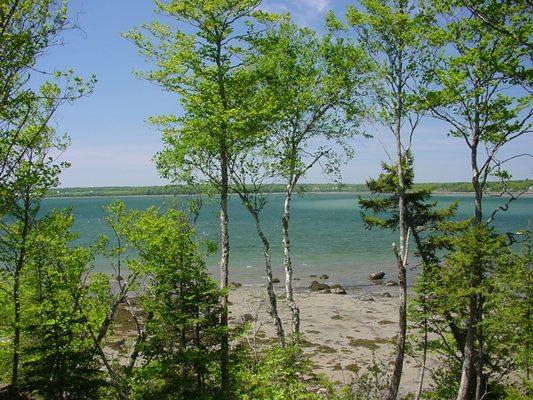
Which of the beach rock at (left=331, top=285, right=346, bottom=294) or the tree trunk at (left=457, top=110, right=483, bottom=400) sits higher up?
the tree trunk at (left=457, top=110, right=483, bottom=400)

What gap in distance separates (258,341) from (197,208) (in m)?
16.1

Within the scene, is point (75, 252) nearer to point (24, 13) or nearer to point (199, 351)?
point (199, 351)

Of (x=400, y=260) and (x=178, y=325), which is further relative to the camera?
(x=400, y=260)

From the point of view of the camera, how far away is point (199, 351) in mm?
12703

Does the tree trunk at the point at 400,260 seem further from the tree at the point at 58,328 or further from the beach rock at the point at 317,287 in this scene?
the beach rock at the point at 317,287

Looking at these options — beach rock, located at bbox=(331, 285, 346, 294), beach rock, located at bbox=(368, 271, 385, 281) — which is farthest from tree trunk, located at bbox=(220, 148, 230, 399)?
beach rock, located at bbox=(368, 271, 385, 281)

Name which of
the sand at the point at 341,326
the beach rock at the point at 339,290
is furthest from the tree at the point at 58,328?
the beach rock at the point at 339,290

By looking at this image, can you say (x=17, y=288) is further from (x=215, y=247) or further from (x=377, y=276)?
(x=377, y=276)

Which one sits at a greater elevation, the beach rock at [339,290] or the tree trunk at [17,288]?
the tree trunk at [17,288]

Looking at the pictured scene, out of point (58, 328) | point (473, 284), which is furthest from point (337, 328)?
point (58, 328)

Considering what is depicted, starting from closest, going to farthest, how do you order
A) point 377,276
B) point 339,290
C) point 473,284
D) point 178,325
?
point 178,325, point 473,284, point 339,290, point 377,276

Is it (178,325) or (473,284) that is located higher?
(473,284)

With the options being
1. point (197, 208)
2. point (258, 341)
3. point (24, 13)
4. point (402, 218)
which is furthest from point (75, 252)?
point (258, 341)

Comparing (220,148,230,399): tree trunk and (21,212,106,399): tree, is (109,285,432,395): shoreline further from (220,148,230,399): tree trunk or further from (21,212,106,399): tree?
(21,212,106,399): tree
